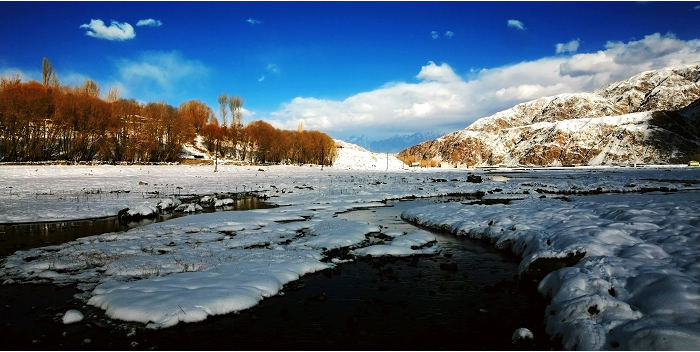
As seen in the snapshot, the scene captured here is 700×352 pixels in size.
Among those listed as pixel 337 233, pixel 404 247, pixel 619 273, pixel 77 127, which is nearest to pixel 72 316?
pixel 337 233

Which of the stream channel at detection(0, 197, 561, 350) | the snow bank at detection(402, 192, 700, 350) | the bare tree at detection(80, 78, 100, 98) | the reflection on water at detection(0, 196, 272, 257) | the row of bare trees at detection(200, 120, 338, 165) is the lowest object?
the stream channel at detection(0, 197, 561, 350)

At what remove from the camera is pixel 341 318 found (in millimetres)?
8906

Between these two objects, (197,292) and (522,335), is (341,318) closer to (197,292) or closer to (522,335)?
(197,292)

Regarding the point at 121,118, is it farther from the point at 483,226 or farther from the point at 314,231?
the point at 483,226

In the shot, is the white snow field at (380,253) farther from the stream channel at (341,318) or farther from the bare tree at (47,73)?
the bare tree at (47,73)

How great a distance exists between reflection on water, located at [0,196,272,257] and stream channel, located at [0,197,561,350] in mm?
6631

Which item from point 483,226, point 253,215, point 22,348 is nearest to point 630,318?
point 483,226

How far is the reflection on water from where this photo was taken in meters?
16.0

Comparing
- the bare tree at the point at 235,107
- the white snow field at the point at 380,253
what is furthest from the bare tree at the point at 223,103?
the white snow field at the point at 380,253

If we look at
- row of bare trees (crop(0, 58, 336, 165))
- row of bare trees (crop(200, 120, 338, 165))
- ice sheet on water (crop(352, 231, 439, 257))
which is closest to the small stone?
ice sheet on water (crop(352, 231, 439, 257))

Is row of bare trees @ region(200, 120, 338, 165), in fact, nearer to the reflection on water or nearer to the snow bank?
the reflection on water

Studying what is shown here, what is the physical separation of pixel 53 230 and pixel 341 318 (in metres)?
19.1

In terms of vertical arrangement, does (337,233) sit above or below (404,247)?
above

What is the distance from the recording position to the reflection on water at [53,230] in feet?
52.5
